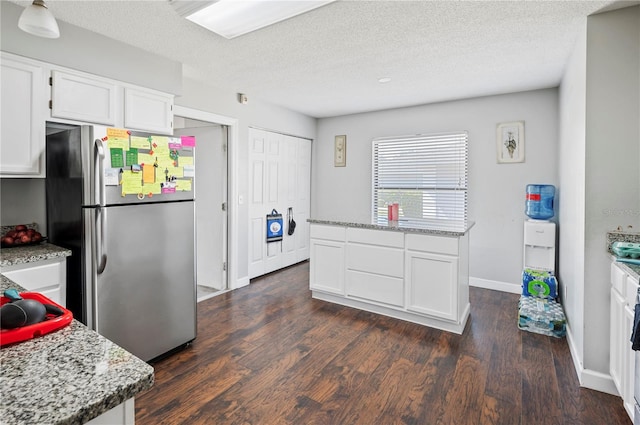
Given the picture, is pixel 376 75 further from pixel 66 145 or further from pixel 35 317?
pixel 35 317

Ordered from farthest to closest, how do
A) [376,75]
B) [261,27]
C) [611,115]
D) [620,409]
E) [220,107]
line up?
[220,107] < [376,75] < [261,27] < [611,115] < [620,409]

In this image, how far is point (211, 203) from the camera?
169 inches

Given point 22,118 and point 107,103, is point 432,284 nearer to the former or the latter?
point 107,103

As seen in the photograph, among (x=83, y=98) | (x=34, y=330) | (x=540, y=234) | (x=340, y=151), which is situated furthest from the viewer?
(x=340, y=151)

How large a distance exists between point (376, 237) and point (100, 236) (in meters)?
2.27

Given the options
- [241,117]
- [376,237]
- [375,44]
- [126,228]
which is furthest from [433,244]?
[241,117]

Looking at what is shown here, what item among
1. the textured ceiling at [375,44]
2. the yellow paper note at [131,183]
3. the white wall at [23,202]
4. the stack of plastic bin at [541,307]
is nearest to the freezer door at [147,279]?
the yellow paper note at [131,183]

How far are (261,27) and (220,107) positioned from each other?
1723 mm

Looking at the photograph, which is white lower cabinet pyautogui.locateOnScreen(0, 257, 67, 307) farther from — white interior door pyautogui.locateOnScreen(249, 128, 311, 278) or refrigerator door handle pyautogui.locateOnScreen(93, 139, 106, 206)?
white interior door pyautogui.locateOnScreen(249, 128, 311, 278)

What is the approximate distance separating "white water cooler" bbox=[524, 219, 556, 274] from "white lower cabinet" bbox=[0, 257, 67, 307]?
4.10 m

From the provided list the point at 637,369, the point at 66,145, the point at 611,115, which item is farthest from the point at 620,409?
the point at 66,145

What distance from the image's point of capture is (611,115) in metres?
2.13

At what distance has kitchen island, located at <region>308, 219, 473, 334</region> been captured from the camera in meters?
2.94

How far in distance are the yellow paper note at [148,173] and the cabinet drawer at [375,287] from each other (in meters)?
2.06
